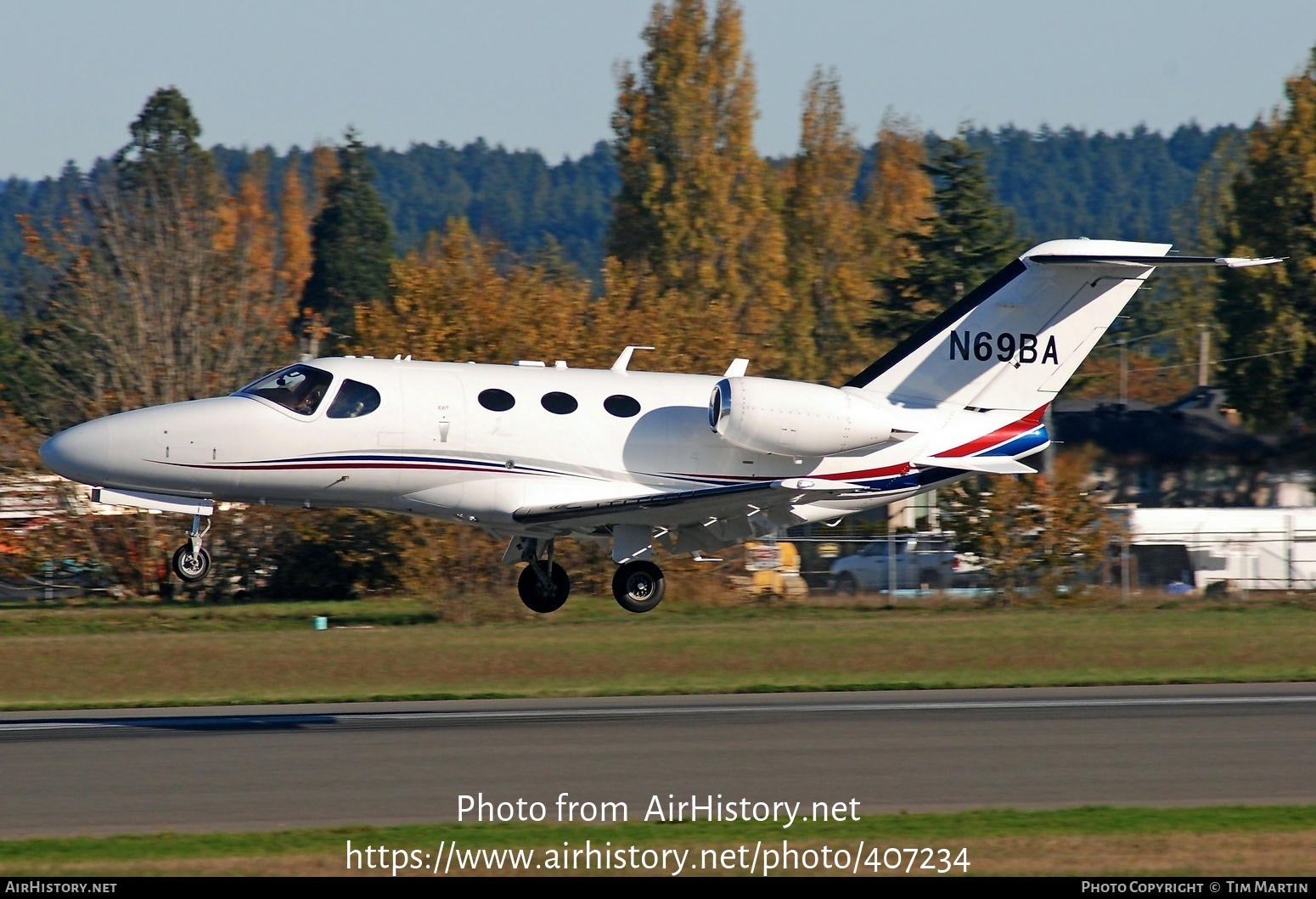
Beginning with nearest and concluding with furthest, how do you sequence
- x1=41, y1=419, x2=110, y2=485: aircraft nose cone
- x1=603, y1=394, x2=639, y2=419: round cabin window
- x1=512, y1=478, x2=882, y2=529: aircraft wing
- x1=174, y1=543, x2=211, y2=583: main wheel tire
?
x1=174, y1=543, x2=211, y2=583: main wheel tire → x1=41, y1=419, x2=110, y2=485: aircraft nose cone → x1=512, y1=478, x2=882, y2=529: aircraft wing → x1=603, y1=394, x2=639, y2=419: round cabin window

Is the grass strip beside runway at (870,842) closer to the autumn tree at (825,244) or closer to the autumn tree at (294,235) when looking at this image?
the autumn tree at (825,244)

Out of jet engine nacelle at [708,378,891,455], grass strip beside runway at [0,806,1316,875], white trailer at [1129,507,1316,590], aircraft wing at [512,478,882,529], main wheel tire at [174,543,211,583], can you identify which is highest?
jet engine nacelle at [708,378,891,455]

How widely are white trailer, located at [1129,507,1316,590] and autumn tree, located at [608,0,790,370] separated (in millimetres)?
27134

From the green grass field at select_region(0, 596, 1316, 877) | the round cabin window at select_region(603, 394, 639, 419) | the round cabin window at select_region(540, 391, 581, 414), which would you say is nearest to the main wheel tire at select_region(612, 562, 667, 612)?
the round cabin window at select_region(603, 394, 639, 419)

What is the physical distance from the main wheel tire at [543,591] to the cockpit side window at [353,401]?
10.3ft

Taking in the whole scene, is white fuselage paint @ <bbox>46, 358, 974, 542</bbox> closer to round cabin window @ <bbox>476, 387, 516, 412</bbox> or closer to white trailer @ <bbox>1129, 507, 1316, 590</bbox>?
round cabin window @ <bbox>476, 387, 516, 412</bbox>

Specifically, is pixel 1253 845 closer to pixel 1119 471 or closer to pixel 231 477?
pixel 231 477

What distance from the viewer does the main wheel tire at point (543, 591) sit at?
21.1 metres

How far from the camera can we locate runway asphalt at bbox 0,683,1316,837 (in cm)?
1495

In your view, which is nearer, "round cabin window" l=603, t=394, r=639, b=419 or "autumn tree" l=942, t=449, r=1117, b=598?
"round cabin window" l=603, t=394, r=639, b=419

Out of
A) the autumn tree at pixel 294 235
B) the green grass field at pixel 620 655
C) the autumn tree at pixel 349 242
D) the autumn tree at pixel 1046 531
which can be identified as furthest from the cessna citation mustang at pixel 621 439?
the autumn tree at pixel 294 235

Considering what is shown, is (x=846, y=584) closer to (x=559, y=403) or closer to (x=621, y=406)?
(x=621, y=406)

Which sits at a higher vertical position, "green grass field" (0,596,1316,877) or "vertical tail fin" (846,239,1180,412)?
"vertical tail fin" (846,239,1180,412)

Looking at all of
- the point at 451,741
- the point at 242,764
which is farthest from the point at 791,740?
the point at 242,764
